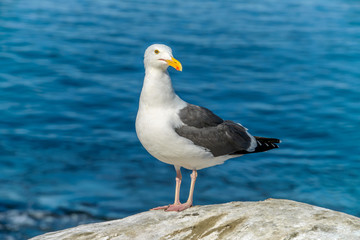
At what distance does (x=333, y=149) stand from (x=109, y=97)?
8145 millimetres

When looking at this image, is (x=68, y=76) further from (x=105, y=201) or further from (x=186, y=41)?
(x=105, y=201)

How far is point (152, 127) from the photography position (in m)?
7.40

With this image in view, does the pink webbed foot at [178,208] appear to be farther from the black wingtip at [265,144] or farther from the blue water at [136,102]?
the blue water at [136,102]

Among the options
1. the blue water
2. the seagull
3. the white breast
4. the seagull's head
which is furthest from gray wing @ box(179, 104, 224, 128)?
the blue water

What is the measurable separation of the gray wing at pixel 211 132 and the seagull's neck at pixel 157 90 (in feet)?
1.19

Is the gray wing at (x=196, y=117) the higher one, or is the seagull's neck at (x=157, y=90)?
the seagull's neck at (x=157, y=90)

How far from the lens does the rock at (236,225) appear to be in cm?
623

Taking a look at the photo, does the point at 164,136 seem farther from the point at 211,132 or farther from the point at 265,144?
the point at 265,144

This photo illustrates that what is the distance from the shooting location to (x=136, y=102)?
62.8 ft

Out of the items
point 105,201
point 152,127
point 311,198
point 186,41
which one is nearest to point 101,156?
point 105,201

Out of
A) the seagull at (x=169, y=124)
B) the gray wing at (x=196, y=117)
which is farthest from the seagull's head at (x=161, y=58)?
the gray wing at (x=196, y=117)

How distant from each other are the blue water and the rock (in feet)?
16.6

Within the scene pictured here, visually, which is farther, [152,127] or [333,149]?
[333,149]

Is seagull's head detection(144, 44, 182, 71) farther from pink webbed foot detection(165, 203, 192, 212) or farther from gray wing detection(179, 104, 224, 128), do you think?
pink webbed foot detection(165, 203, 192, 212)
